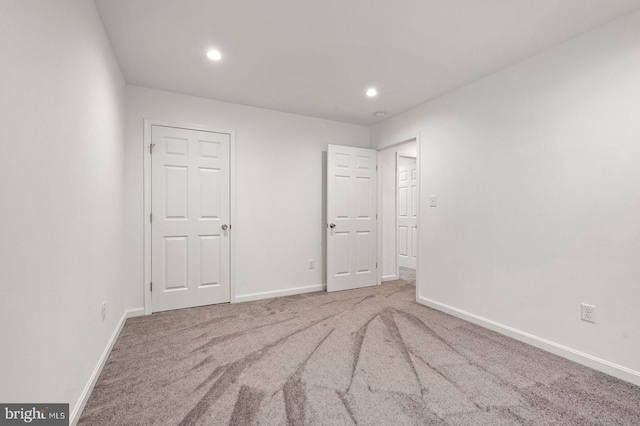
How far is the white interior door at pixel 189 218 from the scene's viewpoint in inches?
125

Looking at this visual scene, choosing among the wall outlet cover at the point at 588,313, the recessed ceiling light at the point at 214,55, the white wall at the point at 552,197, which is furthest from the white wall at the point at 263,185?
the wall outlet cover at the point at 588,313

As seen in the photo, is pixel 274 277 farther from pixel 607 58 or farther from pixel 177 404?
pixel 607 58

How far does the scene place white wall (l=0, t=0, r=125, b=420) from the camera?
94 cm

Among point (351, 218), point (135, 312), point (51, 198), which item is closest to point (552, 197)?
point (351, 218)

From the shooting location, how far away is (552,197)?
233cm

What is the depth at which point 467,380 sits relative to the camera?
1882 mm

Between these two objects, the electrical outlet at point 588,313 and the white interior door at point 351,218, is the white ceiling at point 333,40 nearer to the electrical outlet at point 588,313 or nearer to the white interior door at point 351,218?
the white interior door at point 351,218

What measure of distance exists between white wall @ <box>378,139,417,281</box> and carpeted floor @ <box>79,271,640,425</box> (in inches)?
69.3

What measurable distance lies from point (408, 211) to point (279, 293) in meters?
3.28

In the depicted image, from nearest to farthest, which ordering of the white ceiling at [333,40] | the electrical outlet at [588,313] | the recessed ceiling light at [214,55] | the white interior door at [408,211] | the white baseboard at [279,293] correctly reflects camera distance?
the white ceiling at [333,40]
the electrical outlet at [588,313]
the recessed ceiling light at [214,55]
the white baseboard at [279,293]
the white interior door at [408,211]

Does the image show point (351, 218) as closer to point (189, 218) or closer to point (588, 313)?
point (189, 218)

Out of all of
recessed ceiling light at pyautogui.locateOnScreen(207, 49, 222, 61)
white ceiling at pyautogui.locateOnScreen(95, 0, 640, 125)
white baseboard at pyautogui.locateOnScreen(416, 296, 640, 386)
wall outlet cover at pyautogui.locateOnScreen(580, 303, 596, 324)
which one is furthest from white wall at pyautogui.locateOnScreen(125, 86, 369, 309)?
wall outlet cover at pyautogui.locateOnScreen(580, 303, 596, 324)

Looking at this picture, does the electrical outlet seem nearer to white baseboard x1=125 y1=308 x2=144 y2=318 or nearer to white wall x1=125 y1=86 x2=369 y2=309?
white wall x1=125 y1=86 x2=369 y2=309

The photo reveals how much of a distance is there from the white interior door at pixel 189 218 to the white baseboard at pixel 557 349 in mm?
2757
